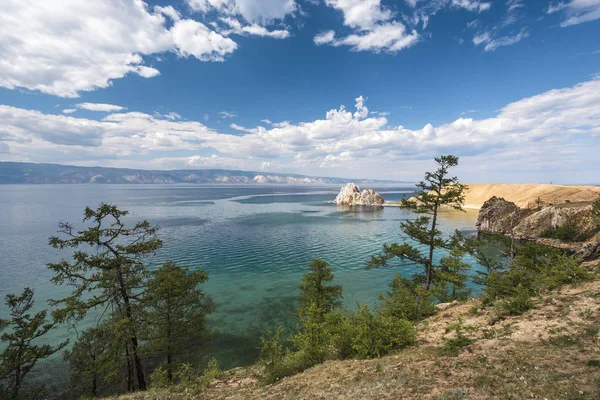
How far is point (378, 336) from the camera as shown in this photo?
12.7 m

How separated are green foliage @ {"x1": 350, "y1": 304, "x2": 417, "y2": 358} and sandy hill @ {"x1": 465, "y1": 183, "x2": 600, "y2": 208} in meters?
80.1

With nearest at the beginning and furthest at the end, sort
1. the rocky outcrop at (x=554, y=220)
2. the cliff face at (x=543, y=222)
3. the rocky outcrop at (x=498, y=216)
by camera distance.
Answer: the cliff face at (x=543, y=222) → the rocky outcrop at (x=554, y=220) → the rocky outcrop at (x=498, y=216)

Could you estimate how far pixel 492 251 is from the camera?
58812 mm

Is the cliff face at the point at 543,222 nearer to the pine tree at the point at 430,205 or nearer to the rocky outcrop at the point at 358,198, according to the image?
the pine tree at the point at 430,205

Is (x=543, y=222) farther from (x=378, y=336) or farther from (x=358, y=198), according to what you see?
(x=358, y=198)

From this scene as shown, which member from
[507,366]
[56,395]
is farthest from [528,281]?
[56,395]

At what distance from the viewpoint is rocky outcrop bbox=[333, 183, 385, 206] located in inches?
6393

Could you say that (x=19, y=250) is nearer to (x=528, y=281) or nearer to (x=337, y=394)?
(x=337, y=394)

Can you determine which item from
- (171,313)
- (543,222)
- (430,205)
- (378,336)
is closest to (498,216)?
(543,222)

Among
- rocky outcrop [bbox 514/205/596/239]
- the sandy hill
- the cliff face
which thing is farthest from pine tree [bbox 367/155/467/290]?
the sandy hill

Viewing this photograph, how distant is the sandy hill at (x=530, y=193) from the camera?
100812 mm

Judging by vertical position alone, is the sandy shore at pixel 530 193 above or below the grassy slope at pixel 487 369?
above

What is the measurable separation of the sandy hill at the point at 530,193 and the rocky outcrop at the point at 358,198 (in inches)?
2096

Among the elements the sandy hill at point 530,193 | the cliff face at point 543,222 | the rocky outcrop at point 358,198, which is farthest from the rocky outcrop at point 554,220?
the rocky outcrop at point 358,198
